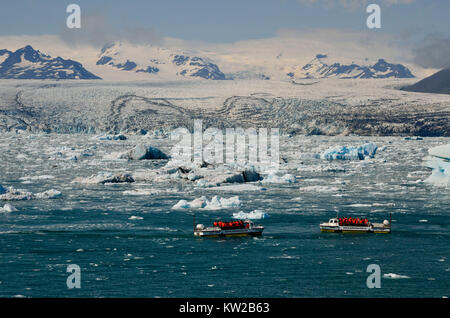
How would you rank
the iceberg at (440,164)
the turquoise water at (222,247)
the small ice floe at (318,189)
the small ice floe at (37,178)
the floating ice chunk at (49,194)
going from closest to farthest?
the turquoise water at (222,247), the floating ice chunk at (49,194), the small ice floe at (318,189), the iceberg at (440,164), the small ice floe at (37,178)

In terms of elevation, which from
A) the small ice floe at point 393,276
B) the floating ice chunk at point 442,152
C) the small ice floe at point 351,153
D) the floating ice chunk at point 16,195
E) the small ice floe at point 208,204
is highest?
the floating ice chunk at point 442,152

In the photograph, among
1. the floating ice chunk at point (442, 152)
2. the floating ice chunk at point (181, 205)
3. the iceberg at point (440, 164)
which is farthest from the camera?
the iceberg at point (440, 164)

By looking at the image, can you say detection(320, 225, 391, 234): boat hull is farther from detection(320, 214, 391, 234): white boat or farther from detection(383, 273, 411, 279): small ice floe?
detection(383, 273, 411, 279): small ice floe

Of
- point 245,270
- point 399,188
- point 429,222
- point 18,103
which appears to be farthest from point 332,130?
point 245,270

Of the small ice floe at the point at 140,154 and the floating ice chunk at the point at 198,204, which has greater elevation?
the small ice floe at the point at 140,154

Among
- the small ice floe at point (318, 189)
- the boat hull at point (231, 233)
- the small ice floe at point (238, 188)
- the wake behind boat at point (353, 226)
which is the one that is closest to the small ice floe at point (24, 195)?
the small ice floe at point (238, 188)

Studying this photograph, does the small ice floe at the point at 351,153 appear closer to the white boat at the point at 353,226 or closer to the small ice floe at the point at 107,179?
the small ice floe at the point at 107,179

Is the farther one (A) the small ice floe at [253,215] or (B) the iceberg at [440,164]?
(B) the iceberg at [440,164]
